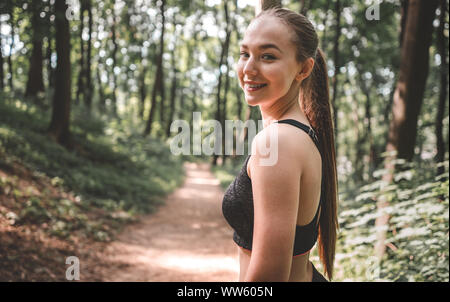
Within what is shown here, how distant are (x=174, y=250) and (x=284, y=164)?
7.38m

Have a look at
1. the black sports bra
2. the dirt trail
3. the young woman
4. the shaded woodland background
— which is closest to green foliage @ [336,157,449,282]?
the shaded woodland background

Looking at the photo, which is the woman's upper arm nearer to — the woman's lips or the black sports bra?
the black sports bra

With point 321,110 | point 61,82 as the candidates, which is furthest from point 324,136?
point 61,82

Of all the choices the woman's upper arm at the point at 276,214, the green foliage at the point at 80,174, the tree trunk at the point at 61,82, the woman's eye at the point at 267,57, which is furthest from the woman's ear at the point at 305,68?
the tree trunk at the point at 61,82

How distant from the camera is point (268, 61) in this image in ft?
4.28

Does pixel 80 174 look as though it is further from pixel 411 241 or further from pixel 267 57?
pixel 267 57

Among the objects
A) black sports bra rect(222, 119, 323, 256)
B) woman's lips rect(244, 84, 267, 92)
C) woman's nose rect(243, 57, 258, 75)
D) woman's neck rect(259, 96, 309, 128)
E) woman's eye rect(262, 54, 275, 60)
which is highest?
woman's eye rect(262, 54, 275, 60)

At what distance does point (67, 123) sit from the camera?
1170 centimetres

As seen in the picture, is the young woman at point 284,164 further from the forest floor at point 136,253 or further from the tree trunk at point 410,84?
the forest floor at point 136,253

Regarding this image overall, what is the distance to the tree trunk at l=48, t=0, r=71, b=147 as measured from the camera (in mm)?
11016

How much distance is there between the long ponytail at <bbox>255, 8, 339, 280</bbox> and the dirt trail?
17.1 ft

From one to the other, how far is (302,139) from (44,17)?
12.3m

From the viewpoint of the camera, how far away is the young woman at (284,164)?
1105 mm
